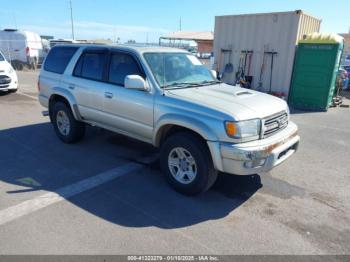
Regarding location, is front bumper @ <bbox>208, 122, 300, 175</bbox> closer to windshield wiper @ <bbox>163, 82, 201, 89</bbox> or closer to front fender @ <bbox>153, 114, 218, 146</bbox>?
front fender @ <bbox>153, 114, 218, 146</bbox>

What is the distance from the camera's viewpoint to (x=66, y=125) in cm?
585

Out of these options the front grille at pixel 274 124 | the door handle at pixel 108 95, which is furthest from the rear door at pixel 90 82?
the front grille at pixel 274 124

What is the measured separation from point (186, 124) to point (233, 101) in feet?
2.30

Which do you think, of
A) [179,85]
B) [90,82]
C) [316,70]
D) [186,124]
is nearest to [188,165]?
[186,124]

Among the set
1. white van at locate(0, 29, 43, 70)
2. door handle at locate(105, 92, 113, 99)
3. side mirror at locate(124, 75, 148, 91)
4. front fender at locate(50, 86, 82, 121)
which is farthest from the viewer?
white van at locate(0, 29, 43, 70)

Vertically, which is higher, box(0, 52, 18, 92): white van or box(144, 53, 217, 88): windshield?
box(144, 53, 217, 88): windshield

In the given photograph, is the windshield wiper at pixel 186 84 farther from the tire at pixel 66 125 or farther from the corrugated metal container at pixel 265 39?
the corrugated metal container at pixel 265 39

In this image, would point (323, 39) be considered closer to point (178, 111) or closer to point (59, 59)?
point (178, 111)

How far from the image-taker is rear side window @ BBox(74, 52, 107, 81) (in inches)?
A: 196

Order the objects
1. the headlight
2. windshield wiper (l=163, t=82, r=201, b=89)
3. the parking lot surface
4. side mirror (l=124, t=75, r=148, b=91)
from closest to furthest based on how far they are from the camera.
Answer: the parking lot surface < the headlight < side mirror (l=124, t=75, r=148, b=91) < windshield wiper (l=163, t=82, r=201, b=89)

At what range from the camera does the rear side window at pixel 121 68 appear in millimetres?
4500

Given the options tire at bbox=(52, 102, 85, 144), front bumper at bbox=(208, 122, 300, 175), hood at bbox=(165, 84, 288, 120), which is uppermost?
hood at bbox=(165, 84, 288, 120)

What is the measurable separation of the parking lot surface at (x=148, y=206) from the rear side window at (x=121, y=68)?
4.61ft

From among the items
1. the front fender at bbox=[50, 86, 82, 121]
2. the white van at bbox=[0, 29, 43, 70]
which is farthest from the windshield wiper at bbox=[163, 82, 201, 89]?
the white van at bbox=[0, 29, 43, 70]
